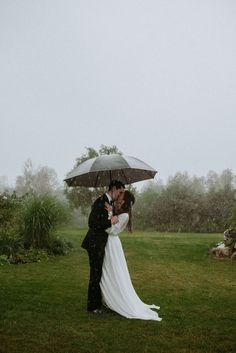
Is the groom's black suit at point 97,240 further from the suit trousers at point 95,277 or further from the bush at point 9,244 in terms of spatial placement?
the bush at point 9,244

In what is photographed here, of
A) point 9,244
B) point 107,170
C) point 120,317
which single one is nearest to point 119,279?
point 120,317

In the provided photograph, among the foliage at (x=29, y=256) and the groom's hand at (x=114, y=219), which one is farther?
the foliage at (x=29, y=256)

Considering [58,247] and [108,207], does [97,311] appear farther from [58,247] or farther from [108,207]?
[58,247]

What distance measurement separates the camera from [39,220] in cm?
1224

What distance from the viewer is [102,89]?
297ft

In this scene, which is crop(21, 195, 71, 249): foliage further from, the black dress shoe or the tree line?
the tree line

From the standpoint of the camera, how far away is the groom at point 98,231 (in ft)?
19.2

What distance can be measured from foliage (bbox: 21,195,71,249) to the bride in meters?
6.58

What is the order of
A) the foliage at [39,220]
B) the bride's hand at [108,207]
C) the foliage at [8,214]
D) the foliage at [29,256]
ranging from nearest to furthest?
1. the bride's hand at [108,207]
2. the foliage at [29,256]
3. the foliage at [39,220]
4. the foliage at [8,214]

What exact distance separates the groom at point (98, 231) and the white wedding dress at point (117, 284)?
0.25 ft

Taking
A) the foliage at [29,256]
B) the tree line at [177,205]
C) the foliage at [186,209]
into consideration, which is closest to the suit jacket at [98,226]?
the foliage at [29,256]

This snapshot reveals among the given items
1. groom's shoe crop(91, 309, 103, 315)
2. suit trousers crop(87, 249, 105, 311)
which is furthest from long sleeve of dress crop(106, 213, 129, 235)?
groom's shoe crop(91, 309, 103, 315)

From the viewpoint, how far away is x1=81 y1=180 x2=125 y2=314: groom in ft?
19.2

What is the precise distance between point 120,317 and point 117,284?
452mm
